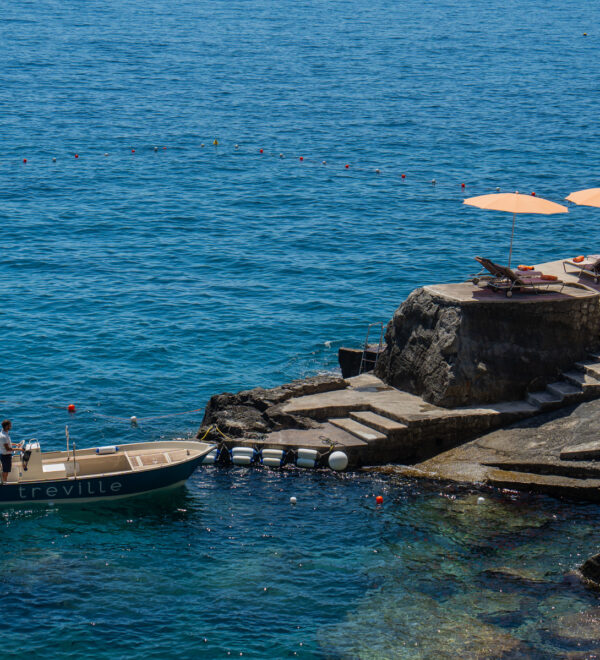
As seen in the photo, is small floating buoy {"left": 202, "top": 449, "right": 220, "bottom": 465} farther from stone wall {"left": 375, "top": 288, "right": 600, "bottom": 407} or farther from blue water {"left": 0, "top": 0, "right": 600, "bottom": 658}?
stone wall {"left": 375, "top": 288, "right": 600, "bottom": 407}

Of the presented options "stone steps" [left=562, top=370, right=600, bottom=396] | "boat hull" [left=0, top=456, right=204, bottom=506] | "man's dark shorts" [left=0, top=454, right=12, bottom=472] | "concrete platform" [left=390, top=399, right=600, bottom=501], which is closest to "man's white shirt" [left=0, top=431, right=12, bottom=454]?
"man's dark shorts" [left=0, top=454, right=12, bottom=472]

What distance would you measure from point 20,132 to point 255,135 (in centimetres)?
1600

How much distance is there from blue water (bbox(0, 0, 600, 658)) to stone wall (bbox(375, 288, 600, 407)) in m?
3.86

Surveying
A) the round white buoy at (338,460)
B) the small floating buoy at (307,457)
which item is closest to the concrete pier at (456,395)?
the small floating buoy at (307,457)

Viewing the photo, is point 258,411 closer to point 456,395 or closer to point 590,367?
point 456,395

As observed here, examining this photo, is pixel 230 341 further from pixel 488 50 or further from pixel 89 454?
pixel 488 50

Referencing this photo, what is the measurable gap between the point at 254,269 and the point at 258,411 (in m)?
16.6

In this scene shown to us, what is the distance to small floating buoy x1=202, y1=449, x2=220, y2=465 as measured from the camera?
2642cm

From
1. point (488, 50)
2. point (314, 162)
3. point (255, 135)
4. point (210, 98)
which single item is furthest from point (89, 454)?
point (488, 50)

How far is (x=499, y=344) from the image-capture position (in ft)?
87.8

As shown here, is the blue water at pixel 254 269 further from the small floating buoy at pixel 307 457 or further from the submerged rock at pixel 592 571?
the submerged rock at pixel 592 571

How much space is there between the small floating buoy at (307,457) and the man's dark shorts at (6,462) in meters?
7.41

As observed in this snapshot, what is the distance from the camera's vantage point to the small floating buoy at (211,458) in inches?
1040

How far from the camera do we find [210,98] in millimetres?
76312
